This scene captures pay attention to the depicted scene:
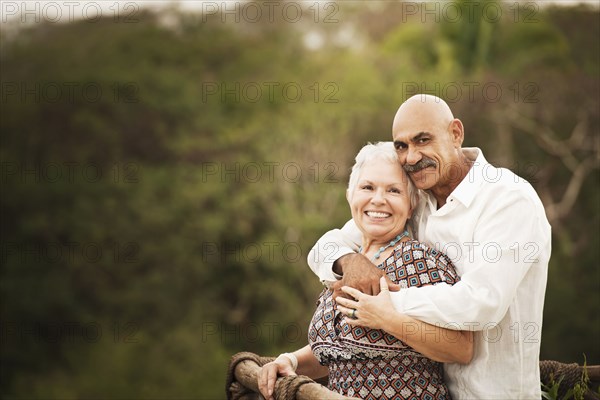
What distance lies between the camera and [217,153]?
54.5 ft

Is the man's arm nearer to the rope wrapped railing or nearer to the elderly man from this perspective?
the elderly man

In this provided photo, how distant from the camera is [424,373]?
245 centimetres

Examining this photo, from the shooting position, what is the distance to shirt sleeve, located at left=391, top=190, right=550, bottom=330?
228cm

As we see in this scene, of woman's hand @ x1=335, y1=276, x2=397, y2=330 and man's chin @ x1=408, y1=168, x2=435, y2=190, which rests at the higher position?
man's chin @ x1=408, y1=168, x2=435, y2=190

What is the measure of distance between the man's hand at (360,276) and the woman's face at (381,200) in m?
0.12

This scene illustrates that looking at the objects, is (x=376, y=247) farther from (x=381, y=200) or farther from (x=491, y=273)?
(x=491, y=273)

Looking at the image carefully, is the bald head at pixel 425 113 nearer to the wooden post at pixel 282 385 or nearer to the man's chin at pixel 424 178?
the man's chin at pixel 424 178

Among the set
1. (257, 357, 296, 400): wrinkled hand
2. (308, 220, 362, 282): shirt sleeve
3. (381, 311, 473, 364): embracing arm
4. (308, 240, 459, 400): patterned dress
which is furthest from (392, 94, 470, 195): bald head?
(257, 357, 296, 400): wrinkled hand

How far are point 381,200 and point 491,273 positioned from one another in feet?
1.46

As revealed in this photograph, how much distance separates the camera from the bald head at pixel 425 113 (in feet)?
8.50

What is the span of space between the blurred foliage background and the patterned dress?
426 inches

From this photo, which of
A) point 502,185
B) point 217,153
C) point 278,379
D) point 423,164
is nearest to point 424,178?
point 423,164

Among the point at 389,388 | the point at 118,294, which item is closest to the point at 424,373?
the point at 389,388

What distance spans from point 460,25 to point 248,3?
4.84 metres
